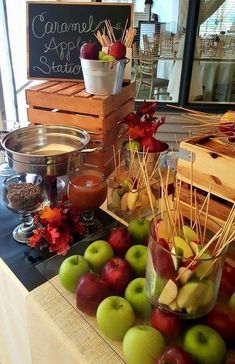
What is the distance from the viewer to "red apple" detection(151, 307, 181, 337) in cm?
54

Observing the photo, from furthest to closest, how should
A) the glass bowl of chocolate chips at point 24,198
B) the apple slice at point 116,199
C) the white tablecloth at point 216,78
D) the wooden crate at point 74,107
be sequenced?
the white tablecloth at point 216,78
the wooden crate at point 74,107
the apple slice at point 116,199
the glass bowl of chocolate chips at point 24,198

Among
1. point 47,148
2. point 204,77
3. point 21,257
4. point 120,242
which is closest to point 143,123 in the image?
point 47,148

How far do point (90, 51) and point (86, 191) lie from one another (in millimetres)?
437

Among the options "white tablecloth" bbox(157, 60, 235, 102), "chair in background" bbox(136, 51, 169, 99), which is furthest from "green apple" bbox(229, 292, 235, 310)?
"chair in background" bbox(136, 51, 169, 99)

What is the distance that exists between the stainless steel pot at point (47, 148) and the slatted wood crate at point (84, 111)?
4 centimetres

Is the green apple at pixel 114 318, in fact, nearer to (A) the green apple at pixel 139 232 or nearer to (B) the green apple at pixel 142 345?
(B) the green apple at pixel 142 345

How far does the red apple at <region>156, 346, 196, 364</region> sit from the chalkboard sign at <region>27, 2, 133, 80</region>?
1.00m

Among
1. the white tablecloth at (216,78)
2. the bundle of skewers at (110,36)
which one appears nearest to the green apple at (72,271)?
the bundle of skewers at (110,36)

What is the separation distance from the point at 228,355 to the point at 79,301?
28cm

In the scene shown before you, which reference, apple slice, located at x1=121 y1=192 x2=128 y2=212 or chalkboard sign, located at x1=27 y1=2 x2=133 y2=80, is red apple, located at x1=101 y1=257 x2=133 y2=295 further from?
chalkboard sign, located at x1=27 y1=2 x2=133 y2=80

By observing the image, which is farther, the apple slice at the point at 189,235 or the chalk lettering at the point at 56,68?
the chalk lettering at the point at 56,68

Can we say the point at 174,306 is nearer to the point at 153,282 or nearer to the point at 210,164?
the point at 153,282

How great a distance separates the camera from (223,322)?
21.3 inches

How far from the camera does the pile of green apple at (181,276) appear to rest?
517 millimetres
